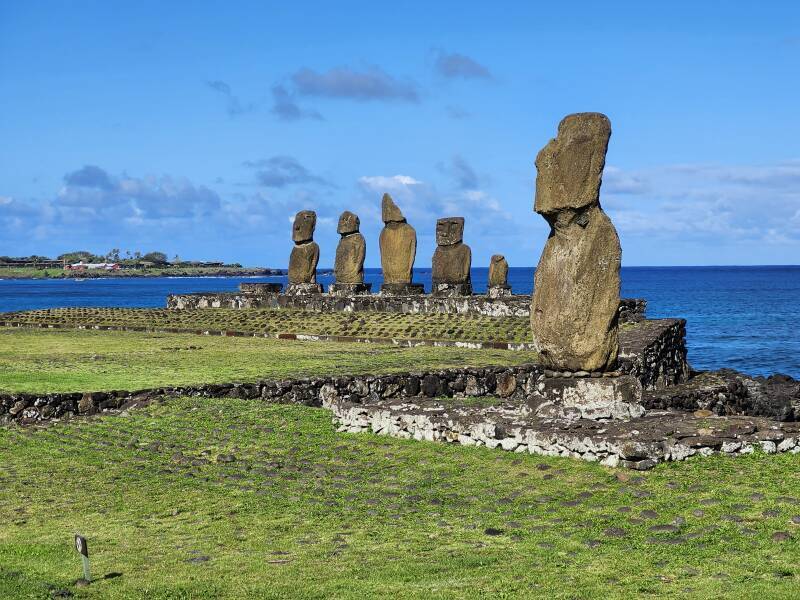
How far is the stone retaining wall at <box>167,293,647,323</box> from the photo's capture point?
32062 mm

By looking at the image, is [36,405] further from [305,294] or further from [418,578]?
[305,294]

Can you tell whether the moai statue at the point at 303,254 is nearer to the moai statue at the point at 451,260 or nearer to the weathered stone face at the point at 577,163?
the moai statue at the point at 451,260

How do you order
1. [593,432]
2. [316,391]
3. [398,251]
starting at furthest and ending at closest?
[398,251], [316,391], [593,432]

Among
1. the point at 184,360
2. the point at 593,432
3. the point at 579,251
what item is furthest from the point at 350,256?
the point at 593,432

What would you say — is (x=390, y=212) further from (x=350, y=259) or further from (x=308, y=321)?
(x=308, y=321)

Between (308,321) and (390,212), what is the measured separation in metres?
6.69

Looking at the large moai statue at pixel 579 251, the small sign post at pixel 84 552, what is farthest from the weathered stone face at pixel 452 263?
the small sign post at pixel 84 552

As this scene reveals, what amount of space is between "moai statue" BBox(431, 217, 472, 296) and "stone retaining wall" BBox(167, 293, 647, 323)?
186 cm

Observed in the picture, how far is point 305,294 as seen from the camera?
3847cm

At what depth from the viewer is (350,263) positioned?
39.9 metres

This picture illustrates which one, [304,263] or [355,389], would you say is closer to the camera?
[355,389]

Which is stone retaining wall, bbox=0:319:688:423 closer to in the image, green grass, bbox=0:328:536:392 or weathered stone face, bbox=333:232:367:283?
green grass, bbox=0:328:536:392

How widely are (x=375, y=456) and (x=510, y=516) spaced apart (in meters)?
3.16

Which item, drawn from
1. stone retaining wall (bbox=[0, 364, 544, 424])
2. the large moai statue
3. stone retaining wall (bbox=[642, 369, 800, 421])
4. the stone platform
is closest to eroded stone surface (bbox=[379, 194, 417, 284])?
stone retaining wall (bbox=[642, 369, 800, 421])
